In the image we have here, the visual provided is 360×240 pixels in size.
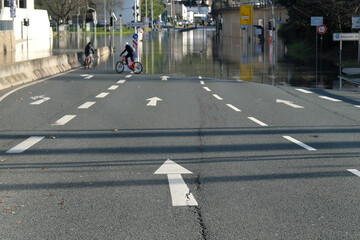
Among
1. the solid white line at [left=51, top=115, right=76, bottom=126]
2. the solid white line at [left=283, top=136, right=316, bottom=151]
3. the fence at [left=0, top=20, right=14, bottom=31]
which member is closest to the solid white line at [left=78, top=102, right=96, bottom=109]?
the solid white line at [left=51, top=115, right=76, bottom=126]

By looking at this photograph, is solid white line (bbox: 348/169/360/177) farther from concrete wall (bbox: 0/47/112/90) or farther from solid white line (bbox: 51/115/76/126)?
concrete wall (bbox: 0/47/112/90)

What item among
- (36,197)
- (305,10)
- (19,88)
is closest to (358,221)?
(36,197)

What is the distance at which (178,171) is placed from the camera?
331 inches

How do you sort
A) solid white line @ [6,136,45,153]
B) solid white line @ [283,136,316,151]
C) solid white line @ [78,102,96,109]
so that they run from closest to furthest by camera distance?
solid white line @ [6,136,45,153], solid white line @ [283,136,316,151], solid white line @ [78,102,96,109]

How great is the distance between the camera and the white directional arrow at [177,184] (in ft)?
22.3

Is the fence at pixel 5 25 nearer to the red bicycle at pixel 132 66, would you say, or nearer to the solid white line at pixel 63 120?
the red bicycle at pixel 132 66

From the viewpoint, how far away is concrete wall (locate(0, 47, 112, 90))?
75.5ft

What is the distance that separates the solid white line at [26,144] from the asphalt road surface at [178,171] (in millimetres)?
15

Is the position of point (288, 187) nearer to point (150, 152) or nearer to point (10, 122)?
point (150, 152)

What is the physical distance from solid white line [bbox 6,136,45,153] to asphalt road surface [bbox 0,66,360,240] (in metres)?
0.02

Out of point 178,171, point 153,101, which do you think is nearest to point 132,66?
point 153,101

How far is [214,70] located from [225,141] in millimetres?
24346

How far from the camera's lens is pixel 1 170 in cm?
845

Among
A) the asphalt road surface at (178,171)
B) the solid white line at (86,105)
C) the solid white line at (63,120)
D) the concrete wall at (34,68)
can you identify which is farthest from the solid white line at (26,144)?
the concrete wall at (34,68)
